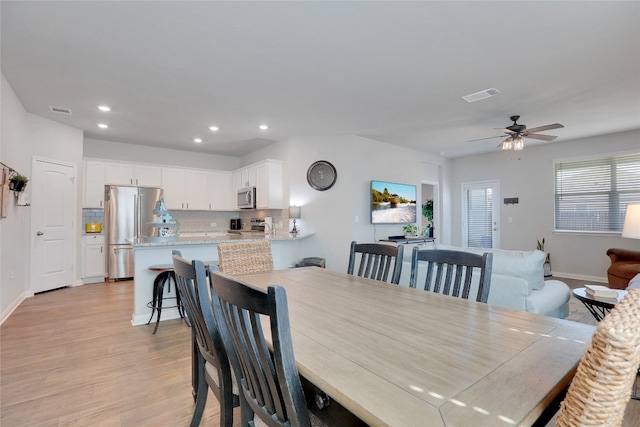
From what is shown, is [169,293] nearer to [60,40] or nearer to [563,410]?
[60,40]

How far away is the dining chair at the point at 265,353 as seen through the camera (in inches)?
31.7

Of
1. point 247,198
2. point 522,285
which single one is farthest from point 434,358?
point 247,198

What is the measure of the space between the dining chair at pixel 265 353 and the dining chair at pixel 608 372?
600 millimetres

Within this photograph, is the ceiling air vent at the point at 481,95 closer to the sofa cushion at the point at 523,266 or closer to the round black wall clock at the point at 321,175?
the sofa cushion at the point at 523,266

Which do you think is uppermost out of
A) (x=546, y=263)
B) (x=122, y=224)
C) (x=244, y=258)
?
(x=122, y=224)

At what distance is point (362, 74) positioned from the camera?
10.7 ft

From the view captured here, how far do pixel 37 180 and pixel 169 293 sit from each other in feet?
9.66

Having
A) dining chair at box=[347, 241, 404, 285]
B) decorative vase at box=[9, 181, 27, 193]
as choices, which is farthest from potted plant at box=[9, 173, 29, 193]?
dining chair at box=[347, 241, 404, 285]

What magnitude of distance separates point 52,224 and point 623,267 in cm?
835

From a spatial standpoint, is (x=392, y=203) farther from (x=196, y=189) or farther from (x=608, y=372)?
(x=608, y=372)

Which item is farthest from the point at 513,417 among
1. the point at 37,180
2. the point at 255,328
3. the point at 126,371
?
the point at 37,180

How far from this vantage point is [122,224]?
5.62 meters

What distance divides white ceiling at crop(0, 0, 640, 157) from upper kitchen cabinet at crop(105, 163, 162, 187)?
3.27ft

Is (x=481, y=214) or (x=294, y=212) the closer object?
(x=294, y=212)
